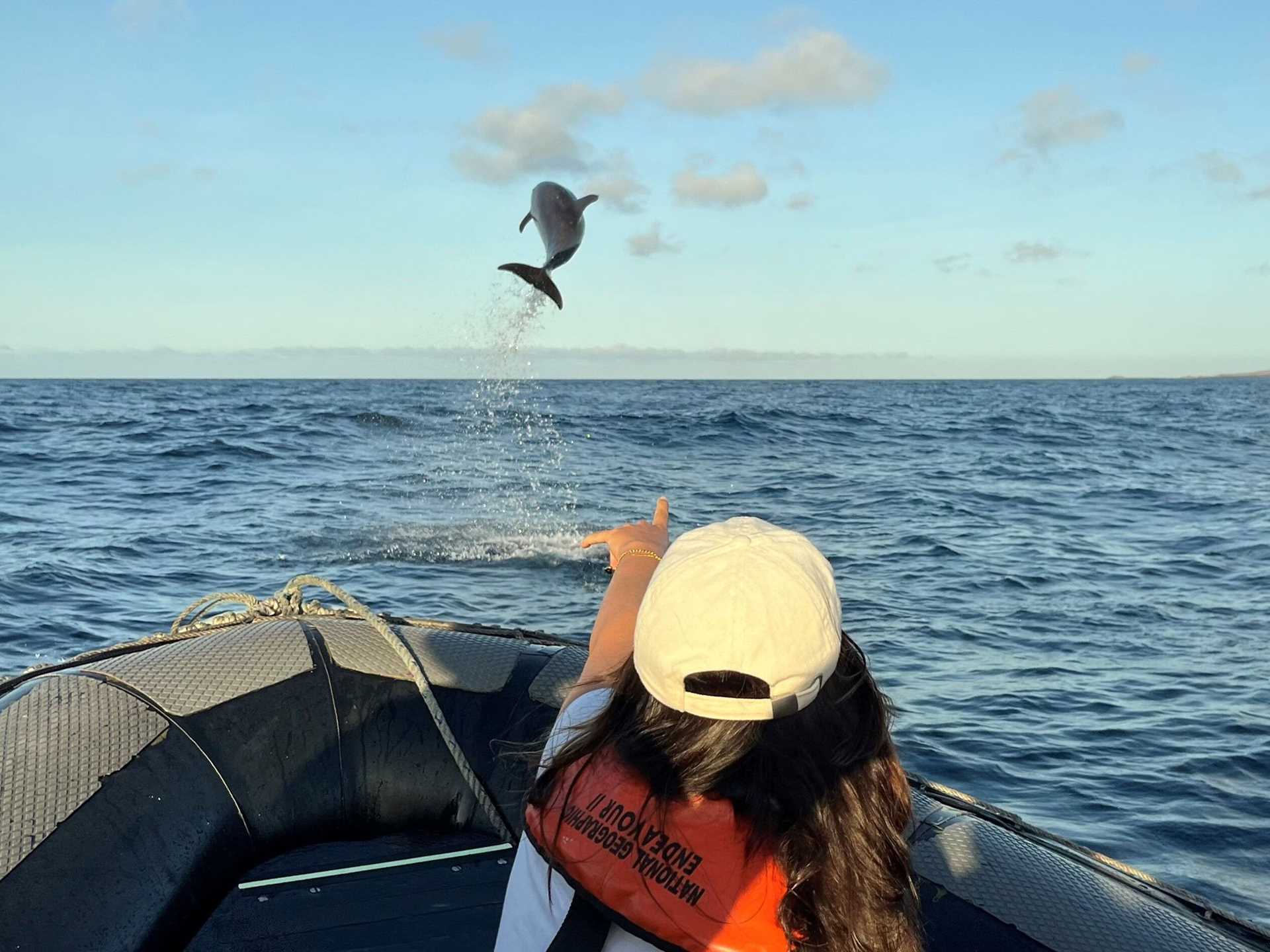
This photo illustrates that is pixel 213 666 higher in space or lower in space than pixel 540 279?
lower

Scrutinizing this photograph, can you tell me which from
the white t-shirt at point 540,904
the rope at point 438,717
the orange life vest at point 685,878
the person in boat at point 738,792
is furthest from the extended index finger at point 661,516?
the rope at point 438,717

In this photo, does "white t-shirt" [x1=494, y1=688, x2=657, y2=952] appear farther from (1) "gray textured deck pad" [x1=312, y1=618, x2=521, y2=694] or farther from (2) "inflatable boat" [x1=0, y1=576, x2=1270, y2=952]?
(1) "gray textured deck pad" [x1=312, y1=618, x2=521, y2=694]

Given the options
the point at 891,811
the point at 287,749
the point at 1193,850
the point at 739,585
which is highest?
the point at 739,585

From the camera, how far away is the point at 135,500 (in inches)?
629

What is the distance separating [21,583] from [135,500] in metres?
5.93

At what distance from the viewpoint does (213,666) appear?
3777 millimetres

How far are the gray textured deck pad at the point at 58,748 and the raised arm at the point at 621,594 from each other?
182cm

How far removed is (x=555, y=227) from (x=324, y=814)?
5.37 meters

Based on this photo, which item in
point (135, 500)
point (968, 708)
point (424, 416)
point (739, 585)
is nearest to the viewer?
point (739, 585)

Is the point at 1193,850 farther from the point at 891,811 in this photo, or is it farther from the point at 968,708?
the point at 891,811

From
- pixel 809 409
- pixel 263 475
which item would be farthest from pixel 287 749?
pixel 809 409

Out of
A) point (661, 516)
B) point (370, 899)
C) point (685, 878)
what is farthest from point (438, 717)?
point (685, 878)

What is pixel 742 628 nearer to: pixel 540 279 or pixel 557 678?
pixel 557 678

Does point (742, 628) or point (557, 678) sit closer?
point (742, 628)
